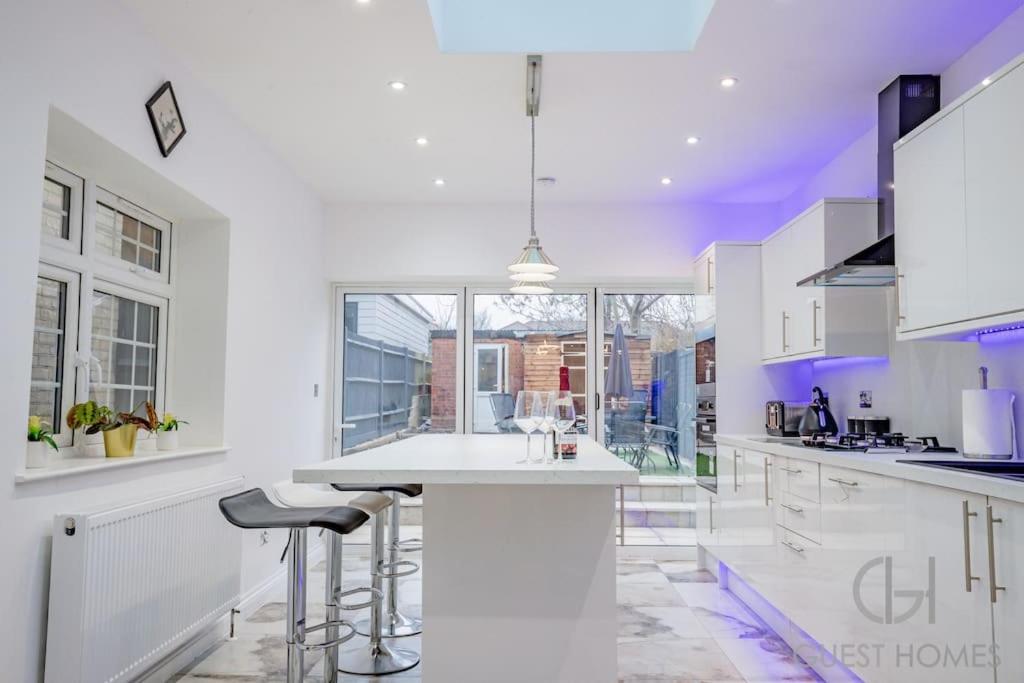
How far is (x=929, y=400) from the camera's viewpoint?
10.5ft

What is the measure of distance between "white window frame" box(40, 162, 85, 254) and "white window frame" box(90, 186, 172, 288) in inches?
2.6

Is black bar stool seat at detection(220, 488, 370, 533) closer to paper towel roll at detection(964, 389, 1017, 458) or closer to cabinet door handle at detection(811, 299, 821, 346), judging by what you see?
paper towel roll at detection(964, 389, 1017, 458)

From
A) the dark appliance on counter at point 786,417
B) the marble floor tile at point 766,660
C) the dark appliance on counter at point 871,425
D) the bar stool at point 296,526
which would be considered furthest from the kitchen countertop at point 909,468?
the bar stool at point 296,526

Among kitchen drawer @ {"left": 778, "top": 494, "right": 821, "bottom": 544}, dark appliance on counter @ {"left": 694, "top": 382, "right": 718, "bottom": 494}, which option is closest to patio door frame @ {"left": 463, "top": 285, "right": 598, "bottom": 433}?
dark appliance on counter @ {"left": 694, "top": 382, "right": 718, "bottom": 494}

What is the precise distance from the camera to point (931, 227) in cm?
271

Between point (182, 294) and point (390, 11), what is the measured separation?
1.86 m

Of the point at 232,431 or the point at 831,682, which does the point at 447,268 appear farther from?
the point at 831,682

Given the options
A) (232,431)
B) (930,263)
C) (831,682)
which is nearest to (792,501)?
(831,682)

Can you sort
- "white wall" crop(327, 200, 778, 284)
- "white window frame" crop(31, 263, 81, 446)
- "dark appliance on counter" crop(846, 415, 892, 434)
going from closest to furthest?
"white window frame" crop(31, 263, 81, 446)
"dark appliance on counter" crop(846, 415, 892, 434)
"white wall" crop(327, 200, 778, 284)

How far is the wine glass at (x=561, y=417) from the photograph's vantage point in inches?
88.0

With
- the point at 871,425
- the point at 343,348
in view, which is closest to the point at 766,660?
the point at 871,425

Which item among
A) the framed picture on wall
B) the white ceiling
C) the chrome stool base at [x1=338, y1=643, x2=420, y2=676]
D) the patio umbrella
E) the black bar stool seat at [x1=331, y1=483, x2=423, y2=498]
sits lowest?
the chrome stool base at [x1=338, y1=643, x2=420, y2=676]

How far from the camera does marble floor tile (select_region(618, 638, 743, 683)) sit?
2.96m

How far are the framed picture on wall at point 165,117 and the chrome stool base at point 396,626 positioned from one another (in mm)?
2343
